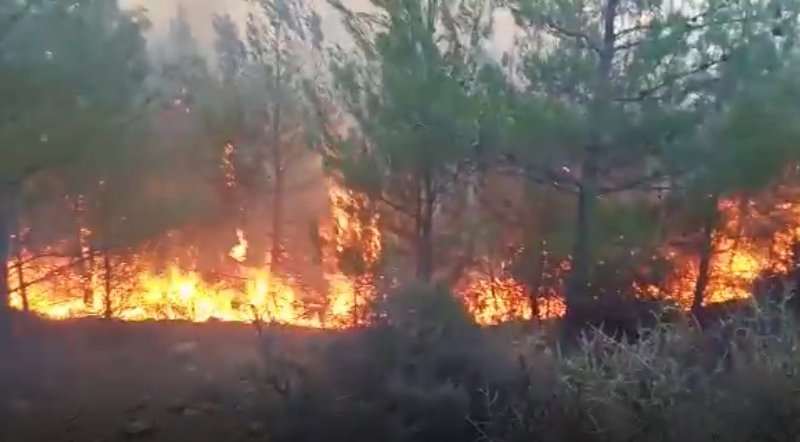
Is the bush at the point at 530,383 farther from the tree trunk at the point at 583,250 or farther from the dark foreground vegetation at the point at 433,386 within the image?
the tree trunk at the point at 583,250

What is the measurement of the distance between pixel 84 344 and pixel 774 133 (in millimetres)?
5774

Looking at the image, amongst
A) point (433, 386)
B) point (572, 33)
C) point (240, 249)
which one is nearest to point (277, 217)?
point (240, 249)

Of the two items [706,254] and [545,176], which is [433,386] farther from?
[706,254]

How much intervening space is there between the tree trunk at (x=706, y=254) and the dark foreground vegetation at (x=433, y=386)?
2.05 metres

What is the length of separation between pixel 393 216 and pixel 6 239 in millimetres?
3288

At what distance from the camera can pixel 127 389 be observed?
23.2 feet

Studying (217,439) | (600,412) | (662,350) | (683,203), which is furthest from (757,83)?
(217,439)

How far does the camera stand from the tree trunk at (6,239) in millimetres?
7508

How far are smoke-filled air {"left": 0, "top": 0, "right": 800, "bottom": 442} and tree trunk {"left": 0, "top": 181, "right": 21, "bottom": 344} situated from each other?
0.03m

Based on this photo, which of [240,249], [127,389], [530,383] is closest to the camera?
[530,383]

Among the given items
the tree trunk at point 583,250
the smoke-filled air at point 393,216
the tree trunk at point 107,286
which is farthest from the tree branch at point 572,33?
the tree trunk at point 107,286

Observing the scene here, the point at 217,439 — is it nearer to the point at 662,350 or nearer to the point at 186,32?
the point at 662,350

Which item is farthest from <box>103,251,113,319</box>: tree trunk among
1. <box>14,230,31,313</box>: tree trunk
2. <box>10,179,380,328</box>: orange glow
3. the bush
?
the bush

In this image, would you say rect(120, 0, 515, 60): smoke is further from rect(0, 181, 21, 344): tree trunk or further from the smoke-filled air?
rect(0, 181, 21, 344): tree trunk
